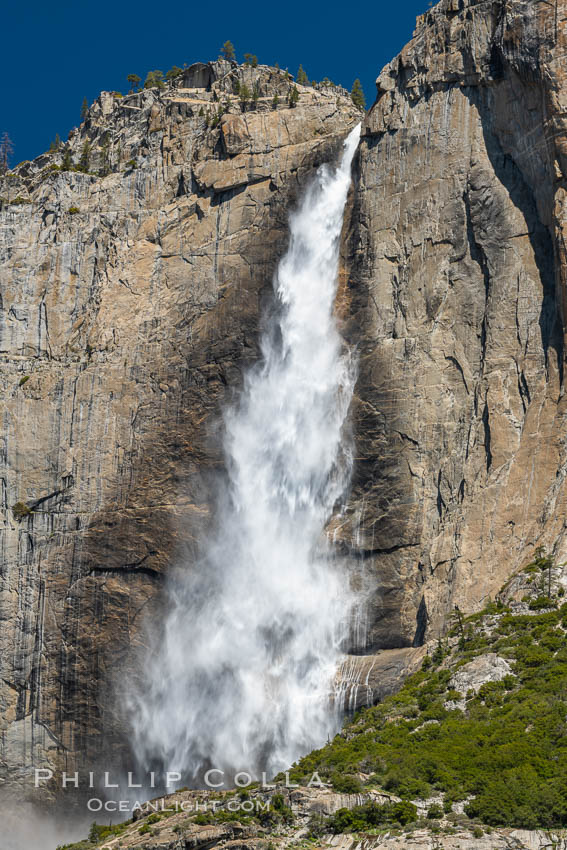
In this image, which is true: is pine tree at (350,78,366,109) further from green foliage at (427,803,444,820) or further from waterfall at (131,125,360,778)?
green foliage at (427,803,444,820)

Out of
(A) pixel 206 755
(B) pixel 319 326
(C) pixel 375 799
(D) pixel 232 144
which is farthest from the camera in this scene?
(D) pixel 232 144

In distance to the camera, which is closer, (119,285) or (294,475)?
(294,475)

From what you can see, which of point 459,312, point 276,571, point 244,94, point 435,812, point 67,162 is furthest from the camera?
point 67,162

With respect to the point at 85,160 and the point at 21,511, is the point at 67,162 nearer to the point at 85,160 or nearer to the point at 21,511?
the point at 85,160

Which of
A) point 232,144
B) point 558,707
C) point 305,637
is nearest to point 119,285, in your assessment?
point 232,144

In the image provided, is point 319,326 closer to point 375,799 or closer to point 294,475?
point 294,475

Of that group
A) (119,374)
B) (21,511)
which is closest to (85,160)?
(119,374)

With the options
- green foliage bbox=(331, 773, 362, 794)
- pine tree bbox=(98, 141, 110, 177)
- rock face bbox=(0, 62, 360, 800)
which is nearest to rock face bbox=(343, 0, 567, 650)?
rock face bbox=(0, 62, 360, 800)
